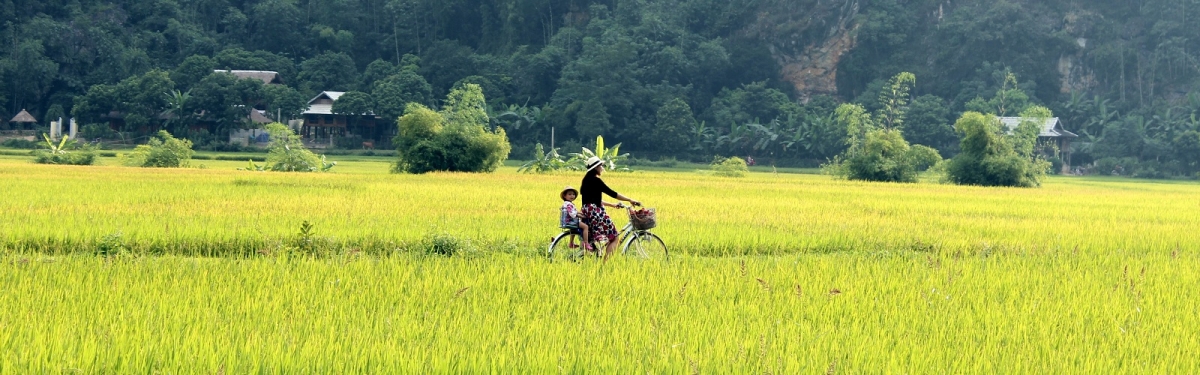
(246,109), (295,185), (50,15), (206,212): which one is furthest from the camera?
(50,15)

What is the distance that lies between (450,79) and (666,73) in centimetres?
1104

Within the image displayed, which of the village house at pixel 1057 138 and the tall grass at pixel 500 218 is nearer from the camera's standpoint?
the tall grass at pixel 500 218

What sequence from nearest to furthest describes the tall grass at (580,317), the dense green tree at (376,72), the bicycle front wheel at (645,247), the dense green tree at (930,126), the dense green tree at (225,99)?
1. the tall grass at (580,317)
2. the bicycle front wheel at (645,247)
3. the dense green tree at (225,99)
4. the dense green tree at (930,126)
5. the dense green tree at (376,72)

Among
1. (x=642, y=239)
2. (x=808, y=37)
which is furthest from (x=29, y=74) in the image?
(x=642, y=239)

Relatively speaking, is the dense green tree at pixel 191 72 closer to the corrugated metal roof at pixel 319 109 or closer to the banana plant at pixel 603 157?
the corrugated metal roof at pixel 319 109

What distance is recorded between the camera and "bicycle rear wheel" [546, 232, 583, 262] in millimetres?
8609

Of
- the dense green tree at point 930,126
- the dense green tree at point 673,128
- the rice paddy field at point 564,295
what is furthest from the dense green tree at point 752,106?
the rice paddy field at point 564,295

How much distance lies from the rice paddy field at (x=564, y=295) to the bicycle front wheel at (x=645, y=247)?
7.2 inches

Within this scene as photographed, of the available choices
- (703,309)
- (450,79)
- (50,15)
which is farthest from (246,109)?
(703,309)

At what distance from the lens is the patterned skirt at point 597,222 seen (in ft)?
27.7

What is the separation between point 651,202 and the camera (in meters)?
17.4

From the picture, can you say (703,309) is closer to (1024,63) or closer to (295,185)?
(295,185)

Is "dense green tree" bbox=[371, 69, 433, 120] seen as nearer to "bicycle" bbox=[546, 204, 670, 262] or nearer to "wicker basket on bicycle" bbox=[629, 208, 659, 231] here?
"bicycle" bbox=[546, 204, 670, 262]

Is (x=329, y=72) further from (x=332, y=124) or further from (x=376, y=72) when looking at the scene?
(x=332, y=124)
